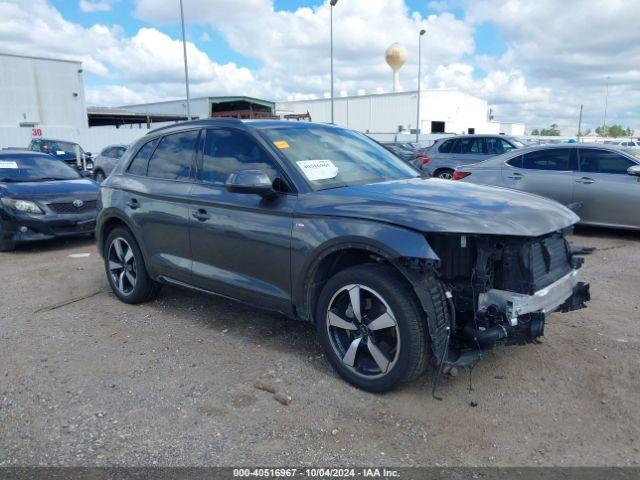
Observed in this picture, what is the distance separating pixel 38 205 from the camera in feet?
26.6

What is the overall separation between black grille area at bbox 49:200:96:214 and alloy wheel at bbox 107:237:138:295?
334 centimetres

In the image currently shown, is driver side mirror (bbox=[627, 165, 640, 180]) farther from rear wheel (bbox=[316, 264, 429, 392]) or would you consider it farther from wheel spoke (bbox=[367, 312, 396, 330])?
wheel spoke (bbox=[367, 312, 396, 330])

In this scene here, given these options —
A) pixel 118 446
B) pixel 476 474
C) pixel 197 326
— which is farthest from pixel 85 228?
pixel 476 474

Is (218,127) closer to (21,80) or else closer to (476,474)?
(476,474)

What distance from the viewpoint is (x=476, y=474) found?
266 cm

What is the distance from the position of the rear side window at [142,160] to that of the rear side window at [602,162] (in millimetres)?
6690

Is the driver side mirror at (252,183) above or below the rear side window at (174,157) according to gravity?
below

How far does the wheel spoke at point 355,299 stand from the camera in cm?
337

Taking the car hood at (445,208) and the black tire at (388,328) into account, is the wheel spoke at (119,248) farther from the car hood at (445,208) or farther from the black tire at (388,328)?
the black tire at (388,328)

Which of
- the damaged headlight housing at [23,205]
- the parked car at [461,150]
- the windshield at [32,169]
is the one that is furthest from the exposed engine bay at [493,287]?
the parked car at [461,150]

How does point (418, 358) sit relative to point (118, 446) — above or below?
above

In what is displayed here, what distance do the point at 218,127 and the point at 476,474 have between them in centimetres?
323

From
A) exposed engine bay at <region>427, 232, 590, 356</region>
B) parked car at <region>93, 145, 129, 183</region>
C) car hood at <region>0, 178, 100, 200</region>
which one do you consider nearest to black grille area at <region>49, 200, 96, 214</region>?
car hood at <region>0, 178, 100, 200</region>

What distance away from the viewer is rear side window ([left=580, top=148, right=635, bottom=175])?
26.5 feet
